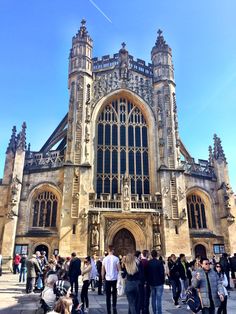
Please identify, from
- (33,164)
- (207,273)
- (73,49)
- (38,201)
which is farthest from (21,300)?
(73,49)

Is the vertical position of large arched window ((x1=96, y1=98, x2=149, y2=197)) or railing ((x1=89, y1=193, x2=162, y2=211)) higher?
large arched window ((x1=96, y1=98, x2=149, y2=197))

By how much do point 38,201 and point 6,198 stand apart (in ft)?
8.05

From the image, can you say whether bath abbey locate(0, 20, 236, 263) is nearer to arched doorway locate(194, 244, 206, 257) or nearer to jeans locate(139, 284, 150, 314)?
arched doorway locate(194, 244, 206, 257)

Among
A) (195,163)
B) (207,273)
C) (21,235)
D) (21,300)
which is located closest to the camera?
(207,273)

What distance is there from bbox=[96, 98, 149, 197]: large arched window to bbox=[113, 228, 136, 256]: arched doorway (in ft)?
11.2

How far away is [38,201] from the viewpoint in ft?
74.6

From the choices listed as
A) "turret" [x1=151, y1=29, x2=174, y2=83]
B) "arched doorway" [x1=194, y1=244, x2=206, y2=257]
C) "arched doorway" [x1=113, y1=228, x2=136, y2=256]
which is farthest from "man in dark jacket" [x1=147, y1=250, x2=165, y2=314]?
"turret" [x1=151, y1=29, x2=174, y2=83]

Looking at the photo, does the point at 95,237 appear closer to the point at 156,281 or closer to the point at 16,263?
the point at 16,263

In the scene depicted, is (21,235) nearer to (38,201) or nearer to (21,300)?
(38,201)

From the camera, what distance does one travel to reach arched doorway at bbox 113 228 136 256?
22000mm

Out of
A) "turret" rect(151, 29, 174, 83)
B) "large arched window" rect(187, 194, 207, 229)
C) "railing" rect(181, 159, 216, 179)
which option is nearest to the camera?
"large arched window" rect(187, 194, 207, 229)

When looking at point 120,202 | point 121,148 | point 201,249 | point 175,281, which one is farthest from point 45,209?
point 175,281

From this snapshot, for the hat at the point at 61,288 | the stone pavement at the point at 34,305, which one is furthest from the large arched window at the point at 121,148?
the hat at the point at 61,288

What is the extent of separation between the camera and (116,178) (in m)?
23.8
